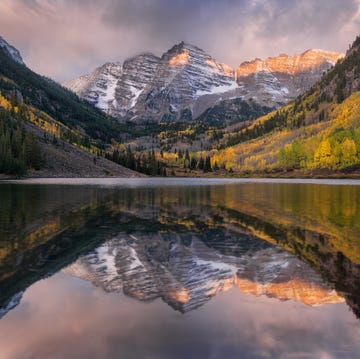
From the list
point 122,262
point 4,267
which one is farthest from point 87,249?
point 4,267

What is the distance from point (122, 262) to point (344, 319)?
9.37m

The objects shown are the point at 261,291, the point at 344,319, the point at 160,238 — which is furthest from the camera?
the point at 160,238

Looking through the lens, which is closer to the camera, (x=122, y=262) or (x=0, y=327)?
(x=0, y=327)

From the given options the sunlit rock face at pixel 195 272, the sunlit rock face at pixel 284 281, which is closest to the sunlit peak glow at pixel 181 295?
the sunlit rock face at pixel 195 272

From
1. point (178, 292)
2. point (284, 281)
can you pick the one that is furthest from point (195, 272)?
point (284, 281)

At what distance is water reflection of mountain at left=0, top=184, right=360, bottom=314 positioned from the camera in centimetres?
1316

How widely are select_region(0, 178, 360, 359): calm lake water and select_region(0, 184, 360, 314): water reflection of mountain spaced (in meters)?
0.06

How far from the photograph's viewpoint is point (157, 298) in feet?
39.6

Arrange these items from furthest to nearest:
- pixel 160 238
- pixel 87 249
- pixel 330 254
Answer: pixel 160 238 → pixel 87 249 → pixel 330 254

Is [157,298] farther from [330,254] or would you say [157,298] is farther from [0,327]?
[330,254]

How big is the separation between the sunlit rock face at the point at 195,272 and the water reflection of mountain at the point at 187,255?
3 cm

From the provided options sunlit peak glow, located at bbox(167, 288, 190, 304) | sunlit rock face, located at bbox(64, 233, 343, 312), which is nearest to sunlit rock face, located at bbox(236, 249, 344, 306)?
sunlit rock face, located at bbox(64, 233, 343, 312)

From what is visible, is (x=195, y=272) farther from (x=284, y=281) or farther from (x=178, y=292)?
(x=284, y=281)

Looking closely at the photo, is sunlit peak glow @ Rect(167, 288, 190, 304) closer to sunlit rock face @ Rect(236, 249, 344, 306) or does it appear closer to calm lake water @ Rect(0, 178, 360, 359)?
calm lake water @ Rect(0, 178, 360, 359)
